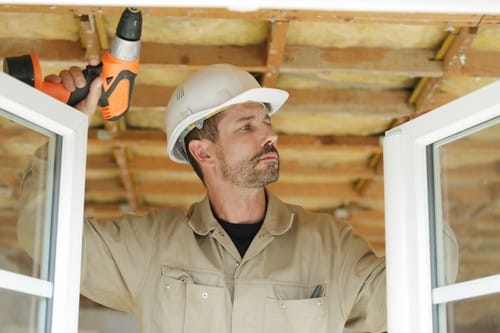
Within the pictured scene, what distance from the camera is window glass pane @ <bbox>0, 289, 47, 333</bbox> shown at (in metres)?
2.21

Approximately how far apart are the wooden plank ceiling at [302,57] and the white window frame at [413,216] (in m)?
0.81

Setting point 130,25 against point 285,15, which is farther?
point 285,15

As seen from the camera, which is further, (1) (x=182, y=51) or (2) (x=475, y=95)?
(1) (x=182, y=51)

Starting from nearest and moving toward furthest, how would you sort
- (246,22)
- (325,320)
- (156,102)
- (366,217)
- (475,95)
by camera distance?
(475,95) → (325,320) → (246,22) → (156,102) → (366,217)

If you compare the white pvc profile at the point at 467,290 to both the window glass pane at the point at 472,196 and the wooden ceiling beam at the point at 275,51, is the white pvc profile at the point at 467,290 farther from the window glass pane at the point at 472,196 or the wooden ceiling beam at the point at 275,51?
the wooden ceiling beam at the point at 275,51

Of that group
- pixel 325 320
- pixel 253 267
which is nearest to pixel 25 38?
pixel 253 267

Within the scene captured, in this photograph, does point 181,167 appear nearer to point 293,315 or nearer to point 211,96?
point 211,96

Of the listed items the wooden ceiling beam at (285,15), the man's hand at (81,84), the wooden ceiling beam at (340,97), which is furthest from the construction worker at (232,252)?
the wooden ceiling beam at (340,97)

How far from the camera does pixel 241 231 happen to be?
10.5 ft

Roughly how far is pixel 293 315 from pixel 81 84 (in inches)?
40.2

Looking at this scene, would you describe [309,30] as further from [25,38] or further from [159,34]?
[25,38]

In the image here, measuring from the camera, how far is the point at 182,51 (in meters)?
3.71

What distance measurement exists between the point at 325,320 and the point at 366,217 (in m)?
2.50

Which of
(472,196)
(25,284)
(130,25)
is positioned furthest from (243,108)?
(25,284)
